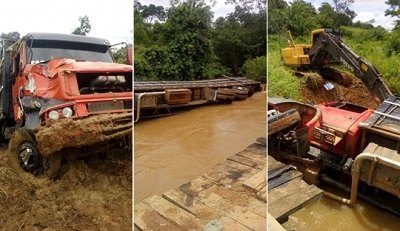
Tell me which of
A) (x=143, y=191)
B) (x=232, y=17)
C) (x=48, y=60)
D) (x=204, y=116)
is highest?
(x=232, y=17)

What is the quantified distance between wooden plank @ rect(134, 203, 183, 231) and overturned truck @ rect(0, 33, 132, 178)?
1.09 feet

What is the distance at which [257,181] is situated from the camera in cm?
197

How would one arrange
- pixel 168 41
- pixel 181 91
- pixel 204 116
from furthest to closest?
pixel 204 116 < pixel 181 91 < pixel 168 41

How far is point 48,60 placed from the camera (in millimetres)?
1947

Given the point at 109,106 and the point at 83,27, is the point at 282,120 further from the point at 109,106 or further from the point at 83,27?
the point at 83,27

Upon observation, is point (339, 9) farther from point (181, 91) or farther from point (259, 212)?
point (259, 212)

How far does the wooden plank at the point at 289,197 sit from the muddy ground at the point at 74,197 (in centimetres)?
71

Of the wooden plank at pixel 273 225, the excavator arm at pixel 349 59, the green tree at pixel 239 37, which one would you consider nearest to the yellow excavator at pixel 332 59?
the excavator arm at pixel 349 59

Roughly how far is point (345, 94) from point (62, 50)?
4.94 feet

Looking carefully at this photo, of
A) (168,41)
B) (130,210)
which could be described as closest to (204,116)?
(168,41)

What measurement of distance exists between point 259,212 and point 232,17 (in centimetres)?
97

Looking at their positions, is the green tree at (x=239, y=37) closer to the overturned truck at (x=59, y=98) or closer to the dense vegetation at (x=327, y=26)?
the dense vegetation at (x=327, y=26)

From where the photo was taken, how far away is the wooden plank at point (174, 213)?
6.01 ft

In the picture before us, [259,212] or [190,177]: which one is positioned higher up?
[190,177]
